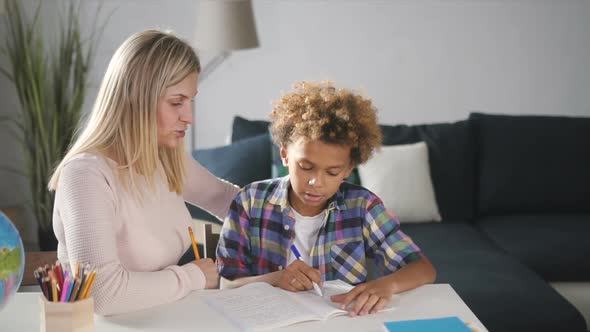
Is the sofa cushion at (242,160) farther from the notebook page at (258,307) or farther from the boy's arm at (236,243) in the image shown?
the notebook page at (258,307)

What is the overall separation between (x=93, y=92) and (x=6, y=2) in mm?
585

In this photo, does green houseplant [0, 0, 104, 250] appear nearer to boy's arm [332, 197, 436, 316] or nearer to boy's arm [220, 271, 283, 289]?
boy's arm [220, 271, 283, 289]

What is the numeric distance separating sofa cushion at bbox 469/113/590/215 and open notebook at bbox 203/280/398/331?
1919 mm

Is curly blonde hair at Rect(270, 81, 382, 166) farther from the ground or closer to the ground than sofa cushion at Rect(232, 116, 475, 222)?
farther from the ground

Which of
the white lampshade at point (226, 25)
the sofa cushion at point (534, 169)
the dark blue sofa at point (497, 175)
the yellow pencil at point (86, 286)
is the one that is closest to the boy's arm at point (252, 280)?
the yellow pencil at point (86, 286)

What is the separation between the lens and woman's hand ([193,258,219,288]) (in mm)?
1703

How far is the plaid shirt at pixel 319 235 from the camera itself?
73.8 inches

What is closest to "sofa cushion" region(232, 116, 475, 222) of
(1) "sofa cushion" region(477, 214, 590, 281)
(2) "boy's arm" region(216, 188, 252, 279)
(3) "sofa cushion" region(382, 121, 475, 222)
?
(3) "sofa cushion" region(382, 121, 475, 222)

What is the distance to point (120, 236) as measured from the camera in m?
1.72

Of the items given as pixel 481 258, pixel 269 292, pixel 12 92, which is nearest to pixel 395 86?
pixel 481 258

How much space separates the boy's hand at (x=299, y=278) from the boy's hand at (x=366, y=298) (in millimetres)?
66

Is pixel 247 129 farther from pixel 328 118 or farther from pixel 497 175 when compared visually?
pixel 328 118

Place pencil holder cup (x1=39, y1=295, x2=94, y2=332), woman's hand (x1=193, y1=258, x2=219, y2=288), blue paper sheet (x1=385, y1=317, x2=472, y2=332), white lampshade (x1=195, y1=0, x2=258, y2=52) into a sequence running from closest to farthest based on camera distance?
pencil holder cup (x1=39, y1=295, x2=94, y2=332) < blue paper sheet (x1=385, y1=317, x2=472, y2=332) < woman's hand (x1=193, y1=258, x2=219, y2=288) < white lampshade (x1=195, y1=0, x2=258, y2=52)

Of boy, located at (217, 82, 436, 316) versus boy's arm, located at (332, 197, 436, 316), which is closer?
boy's arm, located at (332, 197, 436, 316)
